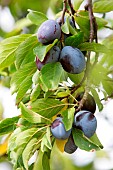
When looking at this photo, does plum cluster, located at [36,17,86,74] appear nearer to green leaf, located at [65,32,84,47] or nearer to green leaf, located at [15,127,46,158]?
green leaf, located at [65,32,84,47]

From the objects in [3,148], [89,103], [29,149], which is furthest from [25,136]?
[3,148]

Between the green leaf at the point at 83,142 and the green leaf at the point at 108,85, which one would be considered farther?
the green leaf at the point at 108,85

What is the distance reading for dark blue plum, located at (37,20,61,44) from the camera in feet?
3.09

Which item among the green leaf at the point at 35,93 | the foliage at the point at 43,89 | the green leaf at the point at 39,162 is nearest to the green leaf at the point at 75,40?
the foliage at the point at 43,89

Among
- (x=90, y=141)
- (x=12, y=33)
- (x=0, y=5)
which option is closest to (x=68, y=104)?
(x=90, y=141)

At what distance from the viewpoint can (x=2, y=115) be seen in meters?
1.93

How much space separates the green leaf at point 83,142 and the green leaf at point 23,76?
5.3 inches

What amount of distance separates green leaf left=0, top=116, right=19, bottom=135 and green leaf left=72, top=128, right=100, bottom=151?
151 mm

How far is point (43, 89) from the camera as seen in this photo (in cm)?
96

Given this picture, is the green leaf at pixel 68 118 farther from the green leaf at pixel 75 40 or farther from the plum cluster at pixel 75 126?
the green leaf at pixel 75 40

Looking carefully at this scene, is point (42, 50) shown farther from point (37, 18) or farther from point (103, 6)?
point (103, 6)

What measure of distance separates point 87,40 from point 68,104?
0.41 feet

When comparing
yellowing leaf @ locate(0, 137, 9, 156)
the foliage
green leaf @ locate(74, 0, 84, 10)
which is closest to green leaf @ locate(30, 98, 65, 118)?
the foliage

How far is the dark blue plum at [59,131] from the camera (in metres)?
0.94
